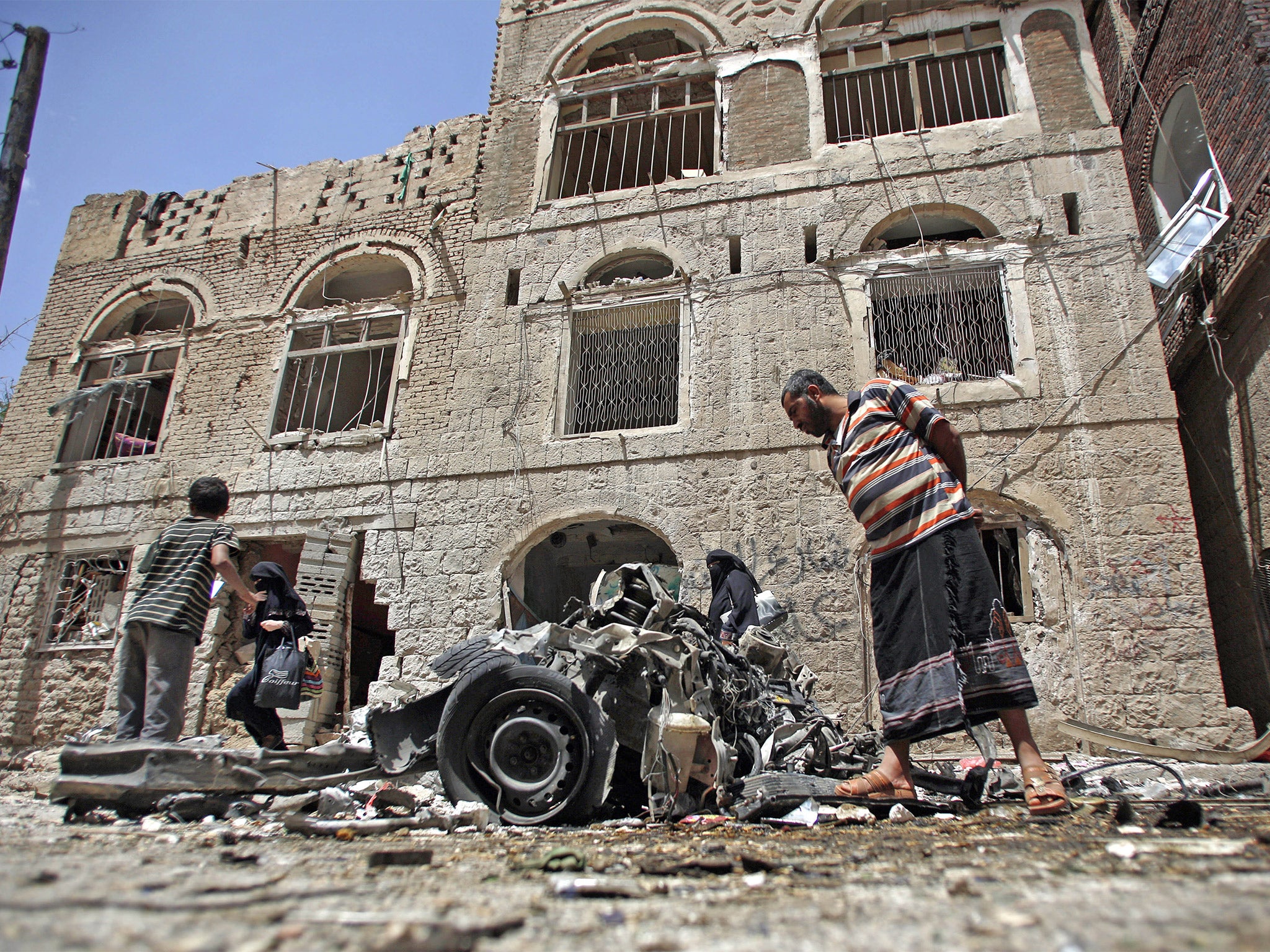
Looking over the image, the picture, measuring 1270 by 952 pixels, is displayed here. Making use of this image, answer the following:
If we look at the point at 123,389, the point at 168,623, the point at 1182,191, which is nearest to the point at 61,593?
the point at 123,389

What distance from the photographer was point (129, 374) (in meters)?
11.3

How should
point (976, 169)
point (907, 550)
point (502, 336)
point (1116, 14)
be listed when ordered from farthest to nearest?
1. point (1116, 14)
2. point (502, 336)
3. point (976, 169)
4. point (907, 550)

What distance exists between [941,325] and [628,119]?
5.40 m

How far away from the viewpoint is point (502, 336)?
9648 millimetres

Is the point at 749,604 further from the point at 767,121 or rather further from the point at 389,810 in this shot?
the point at 767,121

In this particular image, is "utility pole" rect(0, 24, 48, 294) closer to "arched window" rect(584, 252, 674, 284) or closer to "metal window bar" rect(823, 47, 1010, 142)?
"arched window" rect(584, 252, 674, 284)

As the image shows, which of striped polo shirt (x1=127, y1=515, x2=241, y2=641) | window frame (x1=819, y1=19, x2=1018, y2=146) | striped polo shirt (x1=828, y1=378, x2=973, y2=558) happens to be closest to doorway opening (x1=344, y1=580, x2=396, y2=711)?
striped polo shirt (x1=127, y1=515, x2=241, y2=641)

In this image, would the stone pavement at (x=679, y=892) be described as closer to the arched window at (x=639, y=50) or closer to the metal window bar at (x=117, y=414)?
the metal window bar at (x=117, y=414)

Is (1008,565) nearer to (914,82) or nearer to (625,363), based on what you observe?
(625,363)

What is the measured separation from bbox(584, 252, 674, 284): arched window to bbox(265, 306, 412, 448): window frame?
8.69 feet

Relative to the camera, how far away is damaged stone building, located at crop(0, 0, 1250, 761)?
743 cm

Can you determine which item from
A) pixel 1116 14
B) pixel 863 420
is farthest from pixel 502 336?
pixel 1116 14

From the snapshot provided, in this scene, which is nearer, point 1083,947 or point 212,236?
point 1083,947

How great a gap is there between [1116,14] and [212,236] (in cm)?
1351
